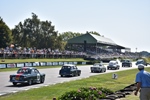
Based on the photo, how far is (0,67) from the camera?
1774 inches

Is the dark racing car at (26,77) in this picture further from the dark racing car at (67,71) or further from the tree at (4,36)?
the tree at (4,36)

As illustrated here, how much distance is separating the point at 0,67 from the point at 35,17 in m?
49.1

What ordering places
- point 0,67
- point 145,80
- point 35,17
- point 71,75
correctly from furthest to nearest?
point 35,17, point 0,67, point 71,75, point 145,80

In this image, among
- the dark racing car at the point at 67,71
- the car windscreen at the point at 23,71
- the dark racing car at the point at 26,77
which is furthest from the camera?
the dark racing car at the point at 67,71

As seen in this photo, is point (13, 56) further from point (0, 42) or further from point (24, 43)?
point (24, 43)

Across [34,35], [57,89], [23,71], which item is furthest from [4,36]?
[57,89]

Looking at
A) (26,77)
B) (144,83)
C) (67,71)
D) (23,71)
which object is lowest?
(26,77)

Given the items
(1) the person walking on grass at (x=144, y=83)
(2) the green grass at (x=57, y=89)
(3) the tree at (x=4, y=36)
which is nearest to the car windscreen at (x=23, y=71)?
(2) the green grass at (x=57, y=89)

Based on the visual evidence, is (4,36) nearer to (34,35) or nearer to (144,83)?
(34,35)

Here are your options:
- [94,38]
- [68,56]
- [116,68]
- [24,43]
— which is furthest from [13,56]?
[94,38]

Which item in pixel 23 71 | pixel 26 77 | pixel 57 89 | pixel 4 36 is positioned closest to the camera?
pixel 57 89

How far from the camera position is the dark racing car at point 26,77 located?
78.3ft

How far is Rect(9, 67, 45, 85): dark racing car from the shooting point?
2388 centimetres

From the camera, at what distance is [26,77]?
2436cm
